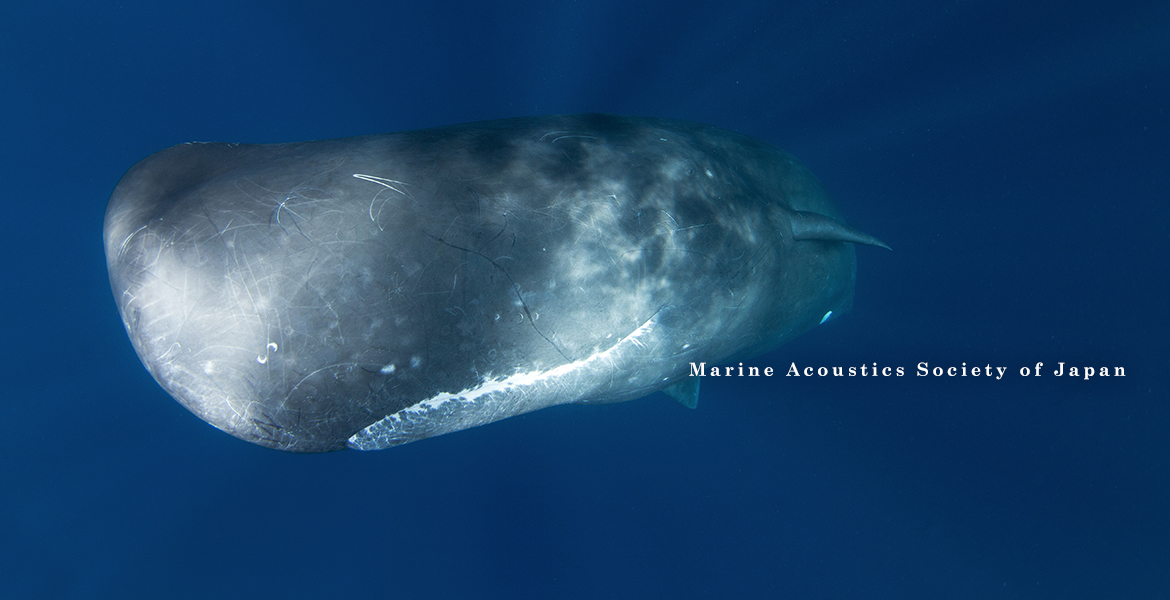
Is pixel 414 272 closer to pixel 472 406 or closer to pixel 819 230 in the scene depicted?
pixel 472 406

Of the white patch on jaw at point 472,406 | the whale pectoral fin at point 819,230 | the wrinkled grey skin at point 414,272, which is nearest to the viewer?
the wrinkled grey skin at point 414,272

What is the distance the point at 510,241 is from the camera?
337 centimetres

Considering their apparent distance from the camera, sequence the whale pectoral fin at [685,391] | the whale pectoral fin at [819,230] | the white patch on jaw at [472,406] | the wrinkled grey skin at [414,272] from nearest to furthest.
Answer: the wrinkled grey skin at [414,272] < the white patch on jaw at [472,406] < the whale pectoral fin at [819,230] < the whale pectoral fin at [685,391]

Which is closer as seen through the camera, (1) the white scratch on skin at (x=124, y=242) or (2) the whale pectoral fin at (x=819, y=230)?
(1) the white scratch on skin at (x=124, y=242)

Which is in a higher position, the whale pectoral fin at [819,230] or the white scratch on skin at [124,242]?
the whale pectoral fin at [819,230]

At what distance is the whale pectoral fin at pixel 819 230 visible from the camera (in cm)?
526

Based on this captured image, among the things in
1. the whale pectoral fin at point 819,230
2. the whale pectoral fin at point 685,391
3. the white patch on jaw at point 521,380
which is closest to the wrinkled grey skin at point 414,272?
the white patch on jaw at point 521,380

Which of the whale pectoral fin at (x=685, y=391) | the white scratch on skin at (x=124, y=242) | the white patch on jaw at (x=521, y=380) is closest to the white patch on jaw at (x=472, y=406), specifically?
the white patch on jaw at (x=521, y=380)

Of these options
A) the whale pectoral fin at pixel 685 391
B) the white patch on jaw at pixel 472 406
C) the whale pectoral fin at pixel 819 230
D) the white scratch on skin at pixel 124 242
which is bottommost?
the white patch on jaw at pixel 472 406

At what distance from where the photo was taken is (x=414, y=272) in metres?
3.04

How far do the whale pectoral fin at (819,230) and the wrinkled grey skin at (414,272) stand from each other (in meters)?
1.06

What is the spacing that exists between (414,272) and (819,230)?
13.4 feet

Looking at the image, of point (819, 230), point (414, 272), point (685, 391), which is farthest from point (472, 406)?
point (819, 230)

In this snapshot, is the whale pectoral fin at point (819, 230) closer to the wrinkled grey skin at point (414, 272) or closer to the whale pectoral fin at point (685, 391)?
the wrinkled grey skin at point (414, 272)
